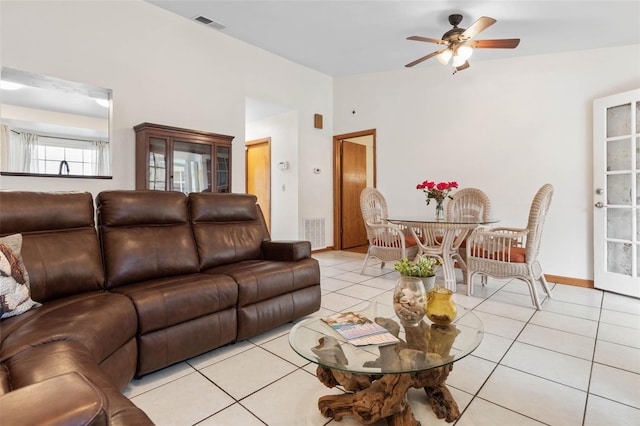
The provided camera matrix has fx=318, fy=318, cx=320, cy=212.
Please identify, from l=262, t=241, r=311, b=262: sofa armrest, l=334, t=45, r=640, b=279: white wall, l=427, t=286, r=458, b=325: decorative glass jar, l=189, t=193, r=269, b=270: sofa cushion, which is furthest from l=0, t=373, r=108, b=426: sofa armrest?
l=334, t=45, r=640, b=279: white wall

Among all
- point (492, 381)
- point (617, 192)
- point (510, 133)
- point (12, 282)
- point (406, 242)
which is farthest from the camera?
point (510, 133)

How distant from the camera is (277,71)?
483 centimetres

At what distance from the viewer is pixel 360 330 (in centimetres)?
141

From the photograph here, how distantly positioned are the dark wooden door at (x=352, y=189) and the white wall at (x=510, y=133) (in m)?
0.92

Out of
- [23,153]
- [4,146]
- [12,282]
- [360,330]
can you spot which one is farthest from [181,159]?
[360,330]

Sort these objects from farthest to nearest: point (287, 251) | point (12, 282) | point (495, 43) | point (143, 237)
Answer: point (495, 43) → point (287, 251) → point (143, 237) → point (12, 282)

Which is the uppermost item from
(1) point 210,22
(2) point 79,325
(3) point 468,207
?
(1) point 210,22

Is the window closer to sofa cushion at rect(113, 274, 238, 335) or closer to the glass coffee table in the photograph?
sofa cushion at rect(113, 274, 238, 335)

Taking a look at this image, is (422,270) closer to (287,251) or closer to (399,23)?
(287,251)

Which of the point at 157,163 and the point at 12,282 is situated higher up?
the point at 157,163

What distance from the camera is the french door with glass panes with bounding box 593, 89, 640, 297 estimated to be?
3.05m

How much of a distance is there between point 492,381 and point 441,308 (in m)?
0.60

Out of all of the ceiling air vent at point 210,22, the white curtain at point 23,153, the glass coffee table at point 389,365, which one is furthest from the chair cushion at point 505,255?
the white curtain at point 23,153

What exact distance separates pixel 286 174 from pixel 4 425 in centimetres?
512
